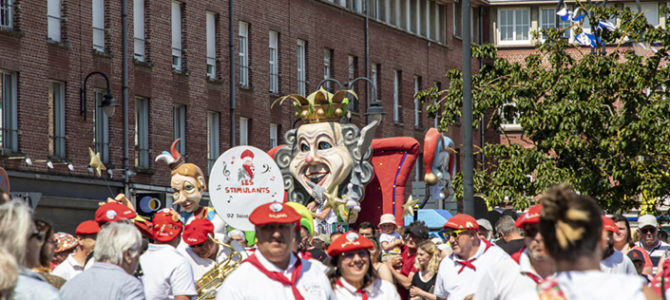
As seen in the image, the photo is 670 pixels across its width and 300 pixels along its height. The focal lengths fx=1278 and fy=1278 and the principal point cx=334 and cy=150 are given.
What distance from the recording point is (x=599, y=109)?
2391cm

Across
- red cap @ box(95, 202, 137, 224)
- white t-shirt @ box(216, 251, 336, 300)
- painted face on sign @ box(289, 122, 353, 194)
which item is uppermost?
painted face on sign @ box(289, 122, 353, 194)

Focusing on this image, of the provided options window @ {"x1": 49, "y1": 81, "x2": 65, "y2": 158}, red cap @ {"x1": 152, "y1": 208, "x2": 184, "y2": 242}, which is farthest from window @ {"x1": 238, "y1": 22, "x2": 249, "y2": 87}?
red cap @ {"x1": 152, "y1": 208, "x2": 184, "y2": 242}

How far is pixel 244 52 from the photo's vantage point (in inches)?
1496

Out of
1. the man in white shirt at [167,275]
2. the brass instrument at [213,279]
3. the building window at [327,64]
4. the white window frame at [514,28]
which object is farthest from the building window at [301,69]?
the man in white shirt at [167,275]

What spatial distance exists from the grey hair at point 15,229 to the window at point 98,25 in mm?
26145

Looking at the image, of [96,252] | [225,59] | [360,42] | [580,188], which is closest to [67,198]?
[225,59]

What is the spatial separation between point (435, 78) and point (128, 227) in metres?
44.4

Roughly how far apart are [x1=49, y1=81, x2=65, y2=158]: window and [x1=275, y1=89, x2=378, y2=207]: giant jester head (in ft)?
31.8

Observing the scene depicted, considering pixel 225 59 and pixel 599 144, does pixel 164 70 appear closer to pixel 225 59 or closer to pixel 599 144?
pixel 225 59

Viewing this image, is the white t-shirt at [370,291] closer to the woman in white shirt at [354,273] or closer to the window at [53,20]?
the woman in white shirt at [354,273]

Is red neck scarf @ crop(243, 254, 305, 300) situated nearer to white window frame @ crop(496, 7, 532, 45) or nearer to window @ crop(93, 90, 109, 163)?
window @ crop(93, 90, 109, 163)

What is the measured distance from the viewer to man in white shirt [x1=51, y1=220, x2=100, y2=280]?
9.59 meters

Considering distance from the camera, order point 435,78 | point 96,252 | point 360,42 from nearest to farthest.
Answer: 1. point 96,252
2. point 360,42
3. point 435,78

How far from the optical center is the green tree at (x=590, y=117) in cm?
2400
